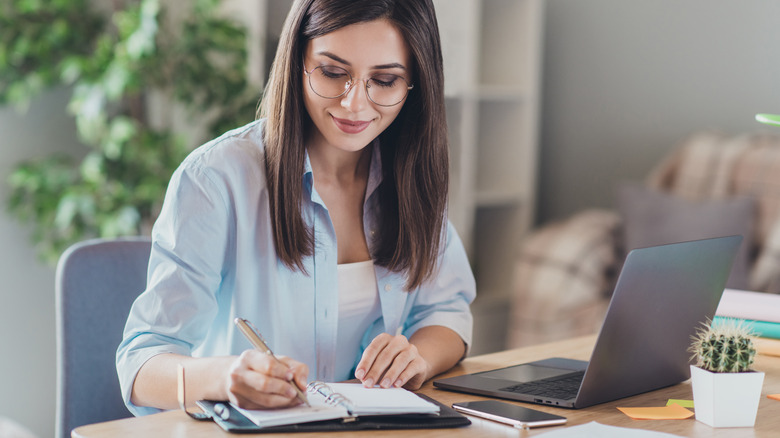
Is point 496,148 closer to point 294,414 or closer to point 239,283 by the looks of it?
point 239,283

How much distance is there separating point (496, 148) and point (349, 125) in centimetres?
225

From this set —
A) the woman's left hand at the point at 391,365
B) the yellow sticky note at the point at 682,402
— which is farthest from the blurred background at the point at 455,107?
the yellow sticky note at the point at 682,402

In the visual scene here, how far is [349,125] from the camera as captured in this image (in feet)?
4.21

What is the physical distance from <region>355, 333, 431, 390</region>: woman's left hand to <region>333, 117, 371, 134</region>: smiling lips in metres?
0.32

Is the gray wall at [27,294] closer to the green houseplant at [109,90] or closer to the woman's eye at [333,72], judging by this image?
the green houseplant at [109,90]

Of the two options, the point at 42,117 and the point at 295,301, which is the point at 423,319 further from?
the point at 42,117

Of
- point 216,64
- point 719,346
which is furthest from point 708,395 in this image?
point 216,64

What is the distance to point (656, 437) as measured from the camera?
94cm

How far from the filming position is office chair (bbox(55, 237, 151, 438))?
4.32ft

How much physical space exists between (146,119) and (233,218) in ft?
5.23

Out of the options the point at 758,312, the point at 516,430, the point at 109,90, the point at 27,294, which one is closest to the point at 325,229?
the point at 516,430

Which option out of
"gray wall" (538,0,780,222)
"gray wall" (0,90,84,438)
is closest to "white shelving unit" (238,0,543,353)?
"gray wall" (538,0,780,222)

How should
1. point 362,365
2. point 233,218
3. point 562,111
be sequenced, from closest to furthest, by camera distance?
point 362,365, point 233,218, point 562,111

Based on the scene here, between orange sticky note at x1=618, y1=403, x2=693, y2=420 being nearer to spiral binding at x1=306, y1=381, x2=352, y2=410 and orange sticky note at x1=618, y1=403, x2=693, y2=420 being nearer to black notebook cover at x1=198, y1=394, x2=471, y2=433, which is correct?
black notebook cover at x1=198, y1=394, x2=471, y2=433
